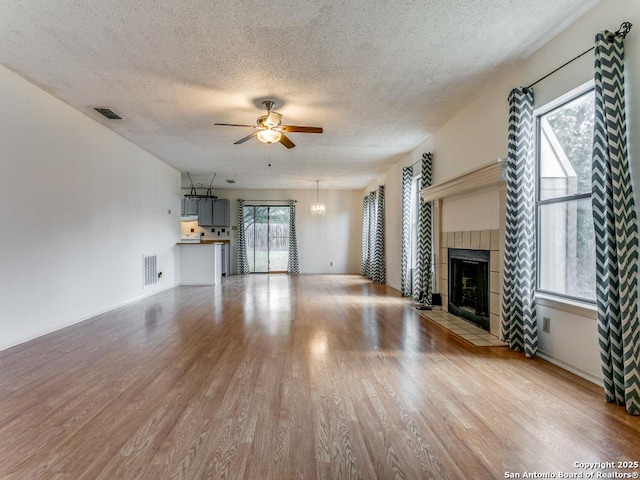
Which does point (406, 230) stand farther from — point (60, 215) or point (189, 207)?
point (189, 207)

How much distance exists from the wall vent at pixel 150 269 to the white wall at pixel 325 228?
4509 millimetres

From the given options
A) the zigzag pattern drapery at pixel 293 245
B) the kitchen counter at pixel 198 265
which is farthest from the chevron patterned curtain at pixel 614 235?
the zigzag pattern drapery at pixel 293 245

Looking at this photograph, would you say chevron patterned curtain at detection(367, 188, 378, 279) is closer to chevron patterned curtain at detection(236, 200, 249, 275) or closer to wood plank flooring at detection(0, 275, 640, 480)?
chevron patterned curtain at detection(236, 200, 249, 275)

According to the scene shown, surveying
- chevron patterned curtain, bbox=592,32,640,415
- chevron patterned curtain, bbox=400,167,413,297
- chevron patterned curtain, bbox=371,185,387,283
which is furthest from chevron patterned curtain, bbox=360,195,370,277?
chevron patterned curtain, bbox=592,32,640,415

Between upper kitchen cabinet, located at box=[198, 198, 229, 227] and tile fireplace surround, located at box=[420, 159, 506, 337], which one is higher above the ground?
upper kitchen cabinet, located at box=[198, 198, 229, 227]

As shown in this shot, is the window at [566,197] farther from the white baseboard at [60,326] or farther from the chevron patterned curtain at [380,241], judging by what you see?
the chevron patterned curtain at [380,241]

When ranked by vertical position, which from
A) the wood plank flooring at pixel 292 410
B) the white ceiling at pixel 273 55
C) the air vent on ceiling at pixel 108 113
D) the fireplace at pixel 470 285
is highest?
the white ceiling at pixel 273 55

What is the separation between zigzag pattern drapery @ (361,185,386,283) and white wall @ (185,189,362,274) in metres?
0.94

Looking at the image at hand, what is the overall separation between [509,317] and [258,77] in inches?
144

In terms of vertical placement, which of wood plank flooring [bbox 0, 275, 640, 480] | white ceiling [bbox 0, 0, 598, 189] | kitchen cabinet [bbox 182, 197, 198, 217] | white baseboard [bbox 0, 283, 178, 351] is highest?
white ceiling [bbox 0, 0, 598, 189]

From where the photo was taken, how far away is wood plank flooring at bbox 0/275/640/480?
67.5 inches

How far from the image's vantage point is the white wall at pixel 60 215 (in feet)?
11.8

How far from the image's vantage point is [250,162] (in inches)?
306

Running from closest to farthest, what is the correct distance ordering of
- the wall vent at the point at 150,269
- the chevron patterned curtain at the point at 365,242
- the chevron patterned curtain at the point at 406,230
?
the wall vent at the point at 150,269, the chevron patterned curtain at the point at 406,230, the chevron patterned curtain at the point at 365,242
